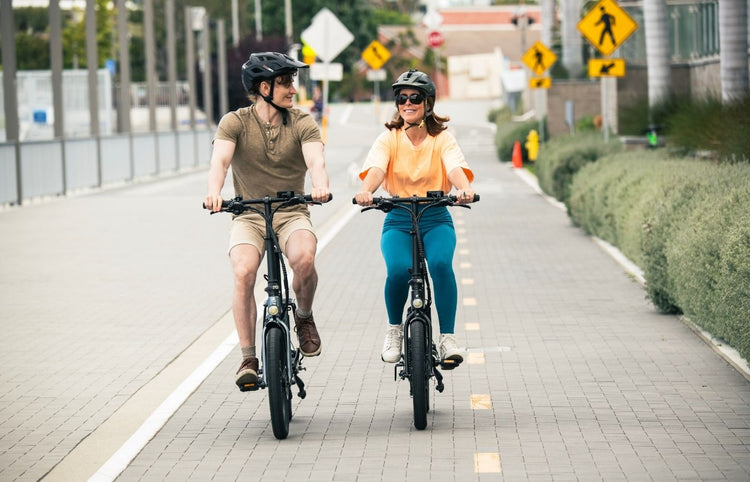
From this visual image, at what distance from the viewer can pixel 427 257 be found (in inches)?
331

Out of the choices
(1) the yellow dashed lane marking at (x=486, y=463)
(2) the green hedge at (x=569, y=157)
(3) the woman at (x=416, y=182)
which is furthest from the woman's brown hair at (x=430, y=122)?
(2) the green hedge at (x=569, y=157)

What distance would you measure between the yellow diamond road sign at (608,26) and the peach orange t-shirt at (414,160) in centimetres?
1667

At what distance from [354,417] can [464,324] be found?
12.9 ft

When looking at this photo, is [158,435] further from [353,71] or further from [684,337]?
[353,71]

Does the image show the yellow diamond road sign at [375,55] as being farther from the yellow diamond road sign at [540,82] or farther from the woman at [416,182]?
the woman at [416,182]

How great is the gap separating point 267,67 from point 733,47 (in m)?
14.5

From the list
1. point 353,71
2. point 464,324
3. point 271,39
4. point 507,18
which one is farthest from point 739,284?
point 507,18

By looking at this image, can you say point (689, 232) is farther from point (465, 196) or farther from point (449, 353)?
point (465, 196)

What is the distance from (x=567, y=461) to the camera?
730 centimetres

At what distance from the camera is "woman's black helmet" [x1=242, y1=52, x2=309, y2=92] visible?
8.25 metres

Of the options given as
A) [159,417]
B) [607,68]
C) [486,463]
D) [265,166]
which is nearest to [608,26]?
[607,68]

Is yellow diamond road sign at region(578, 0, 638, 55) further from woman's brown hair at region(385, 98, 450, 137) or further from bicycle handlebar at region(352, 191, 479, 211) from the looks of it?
bicycle handlebar at region(352, 191, 479, 211)

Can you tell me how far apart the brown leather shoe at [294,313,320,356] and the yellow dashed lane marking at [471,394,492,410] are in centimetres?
98

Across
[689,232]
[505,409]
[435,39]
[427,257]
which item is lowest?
[505,409]
